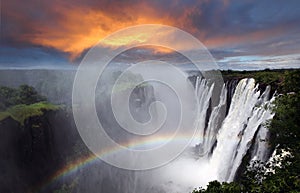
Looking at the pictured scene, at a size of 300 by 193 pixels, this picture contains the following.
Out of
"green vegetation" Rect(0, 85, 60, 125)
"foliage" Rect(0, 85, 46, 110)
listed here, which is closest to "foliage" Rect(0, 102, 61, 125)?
"green vegetation" Rect(0, 85, 60, 125)

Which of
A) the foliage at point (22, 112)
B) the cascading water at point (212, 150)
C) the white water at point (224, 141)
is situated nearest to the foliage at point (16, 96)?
the foliage at point (22, 112)

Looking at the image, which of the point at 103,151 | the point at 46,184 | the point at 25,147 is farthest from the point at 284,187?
the point at 103,151

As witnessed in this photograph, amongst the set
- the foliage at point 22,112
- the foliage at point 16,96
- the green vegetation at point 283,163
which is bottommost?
the green vegetation at point 283,163

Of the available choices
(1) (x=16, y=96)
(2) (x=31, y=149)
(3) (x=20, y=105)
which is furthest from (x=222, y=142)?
(1) (x=16, y=96)

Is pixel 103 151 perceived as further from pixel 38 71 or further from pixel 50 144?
pixel 38 71

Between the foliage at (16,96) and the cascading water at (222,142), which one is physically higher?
the foliage at (16,96)

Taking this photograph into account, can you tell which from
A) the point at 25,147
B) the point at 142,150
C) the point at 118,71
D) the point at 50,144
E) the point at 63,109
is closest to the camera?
the point at 25,147

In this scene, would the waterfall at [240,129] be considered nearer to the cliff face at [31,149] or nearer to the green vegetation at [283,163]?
the green vegetation at [283,163]
